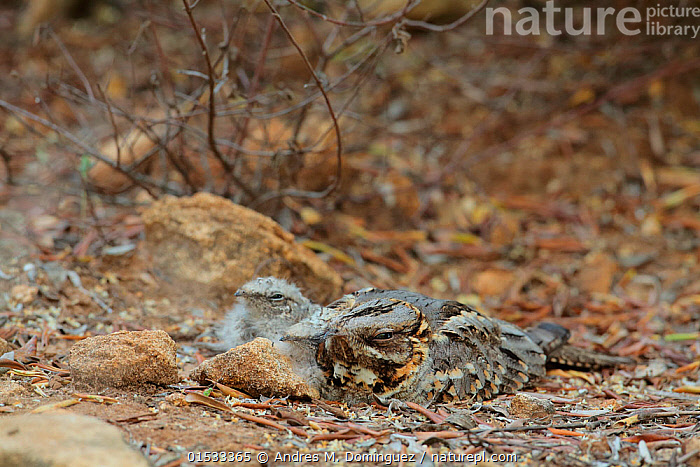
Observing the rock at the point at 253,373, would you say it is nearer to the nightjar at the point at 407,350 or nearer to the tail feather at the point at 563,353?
the nightjar at the point at 407,350

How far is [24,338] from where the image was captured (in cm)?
327

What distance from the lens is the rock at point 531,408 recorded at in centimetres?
286

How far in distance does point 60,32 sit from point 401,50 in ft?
19.8

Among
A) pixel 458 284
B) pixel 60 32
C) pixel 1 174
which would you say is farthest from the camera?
pixel 60 32

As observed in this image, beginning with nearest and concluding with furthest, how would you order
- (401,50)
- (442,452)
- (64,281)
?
(442,452)
(401,50)
(64,281)

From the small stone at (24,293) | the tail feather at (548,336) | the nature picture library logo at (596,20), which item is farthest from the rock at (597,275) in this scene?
the small stone at (24,293)

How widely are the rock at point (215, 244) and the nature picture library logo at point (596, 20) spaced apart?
14.3 ft

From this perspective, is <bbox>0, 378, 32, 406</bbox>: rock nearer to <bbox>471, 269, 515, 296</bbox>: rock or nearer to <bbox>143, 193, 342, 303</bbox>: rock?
<bbox>143, 193, 342, 303</bbox>: rock

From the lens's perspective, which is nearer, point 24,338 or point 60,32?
point 24,338

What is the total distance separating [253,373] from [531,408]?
4.10 feet

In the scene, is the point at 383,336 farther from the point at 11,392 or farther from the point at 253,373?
the point at 11,392

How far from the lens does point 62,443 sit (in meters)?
1.98

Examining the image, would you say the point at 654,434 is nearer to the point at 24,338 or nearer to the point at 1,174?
the point at 24,338

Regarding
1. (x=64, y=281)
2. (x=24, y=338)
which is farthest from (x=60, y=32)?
(x=24, y=338)
